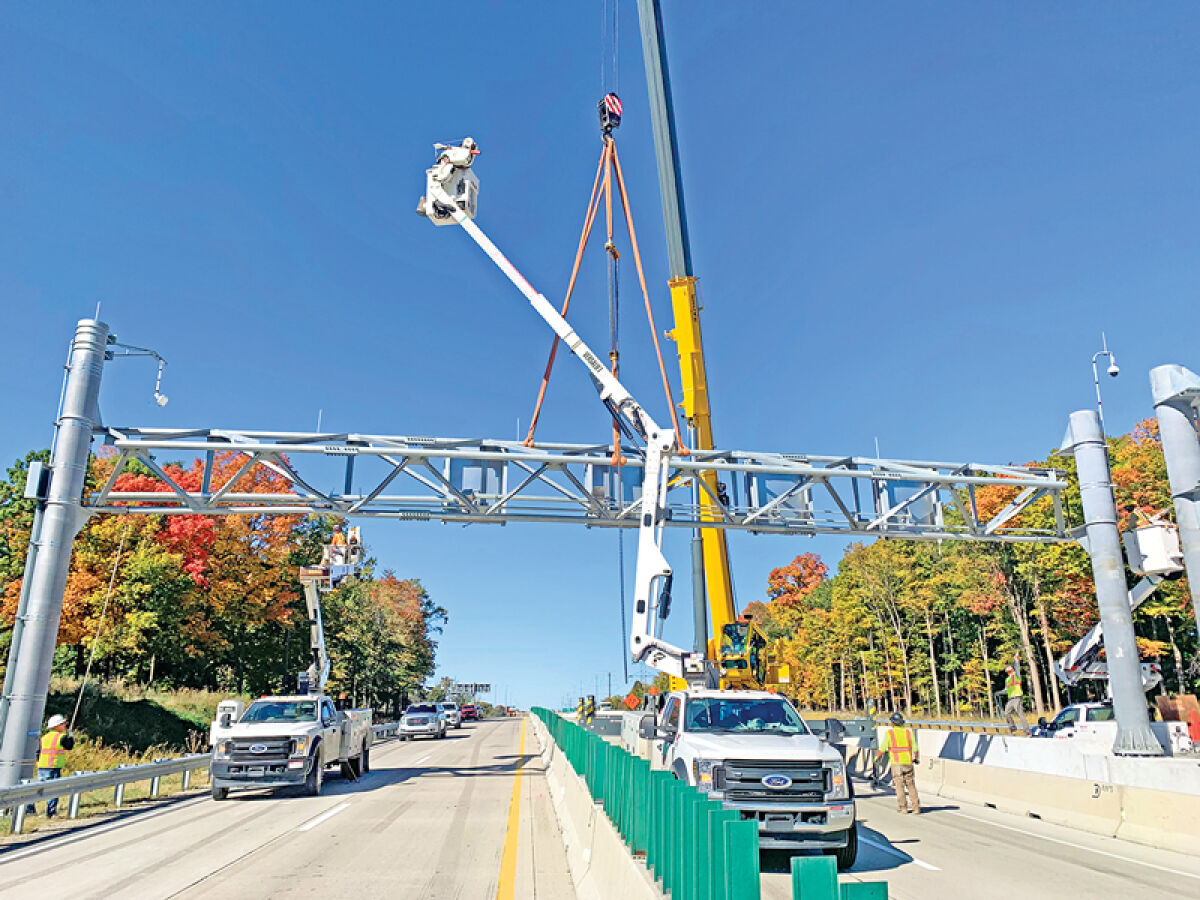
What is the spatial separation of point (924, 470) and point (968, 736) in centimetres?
611

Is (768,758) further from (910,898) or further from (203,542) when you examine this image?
(203,542)

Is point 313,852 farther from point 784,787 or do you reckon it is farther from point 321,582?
point 321,582

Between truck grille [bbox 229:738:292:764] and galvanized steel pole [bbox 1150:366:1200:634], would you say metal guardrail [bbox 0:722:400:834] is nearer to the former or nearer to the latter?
truck grille [bbox 229:738:292:764]

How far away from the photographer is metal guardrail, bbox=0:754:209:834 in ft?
40.6

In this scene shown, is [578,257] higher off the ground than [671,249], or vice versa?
[671,249]

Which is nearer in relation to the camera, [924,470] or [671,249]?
[924,470]

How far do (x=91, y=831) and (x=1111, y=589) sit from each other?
59.4 feet

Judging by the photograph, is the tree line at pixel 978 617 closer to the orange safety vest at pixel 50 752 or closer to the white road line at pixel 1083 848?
the white road line at pixel 1083 848

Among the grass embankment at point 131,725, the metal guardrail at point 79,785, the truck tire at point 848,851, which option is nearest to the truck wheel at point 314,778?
the metal guardrail at point 79,785

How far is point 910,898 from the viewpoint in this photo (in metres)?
8.44

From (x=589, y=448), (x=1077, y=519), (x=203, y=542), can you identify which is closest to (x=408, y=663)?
(x=203, y=542)

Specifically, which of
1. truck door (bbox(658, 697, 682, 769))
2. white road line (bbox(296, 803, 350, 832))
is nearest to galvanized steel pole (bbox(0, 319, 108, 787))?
white road line (bbox(296, 803, 350, 832))

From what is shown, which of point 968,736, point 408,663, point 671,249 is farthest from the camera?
point 408,663

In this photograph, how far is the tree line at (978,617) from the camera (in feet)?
145
